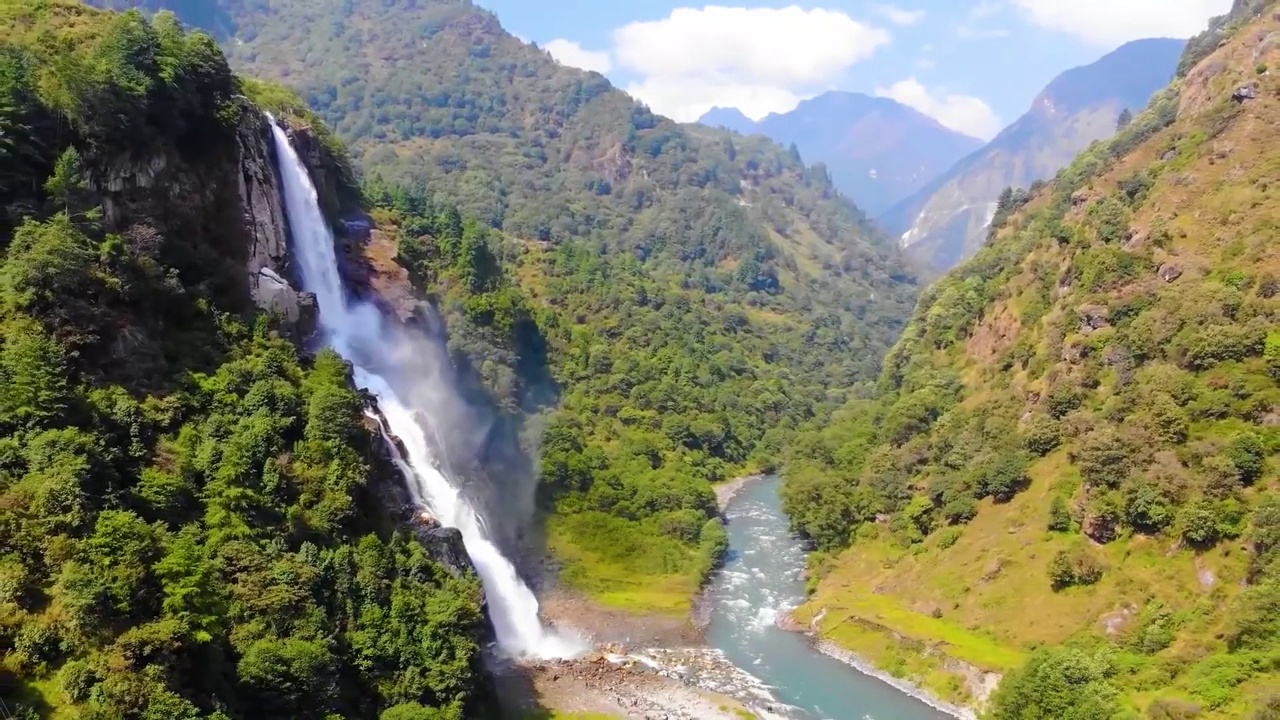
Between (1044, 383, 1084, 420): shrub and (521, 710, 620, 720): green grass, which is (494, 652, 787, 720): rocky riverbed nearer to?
(521, 710, 620, 720): green grass

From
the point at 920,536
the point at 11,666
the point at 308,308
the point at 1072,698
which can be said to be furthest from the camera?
the point at 920,536

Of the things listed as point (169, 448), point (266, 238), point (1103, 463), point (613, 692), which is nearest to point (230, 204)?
point (266, 238)

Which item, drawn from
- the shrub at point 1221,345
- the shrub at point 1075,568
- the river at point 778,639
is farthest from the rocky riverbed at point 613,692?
the shrub at point 1221,345

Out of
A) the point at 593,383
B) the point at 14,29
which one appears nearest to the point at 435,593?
the point at 14,29

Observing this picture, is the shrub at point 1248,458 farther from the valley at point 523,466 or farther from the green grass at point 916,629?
the green grass at point 916,629

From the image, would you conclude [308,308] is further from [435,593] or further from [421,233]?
[421,233]

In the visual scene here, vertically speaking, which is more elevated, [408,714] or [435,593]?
[435,593]

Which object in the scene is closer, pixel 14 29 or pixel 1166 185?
pixel 14 29
